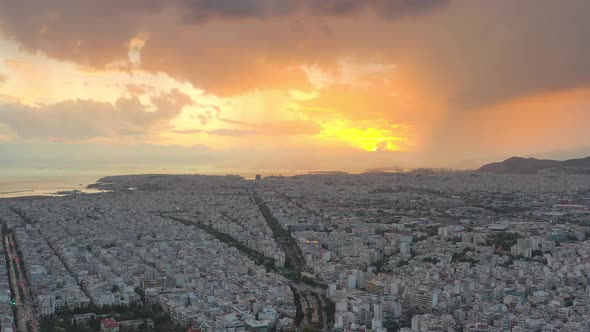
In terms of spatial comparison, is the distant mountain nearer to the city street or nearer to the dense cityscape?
the dense cityscape

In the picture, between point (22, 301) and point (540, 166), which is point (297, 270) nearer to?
point (22, 301)

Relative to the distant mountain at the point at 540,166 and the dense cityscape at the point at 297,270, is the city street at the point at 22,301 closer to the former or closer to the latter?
the dense cityscape at the point at 297,270

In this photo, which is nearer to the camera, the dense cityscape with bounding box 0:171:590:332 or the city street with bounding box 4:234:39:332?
the city street with bounding box 4:234:39:332

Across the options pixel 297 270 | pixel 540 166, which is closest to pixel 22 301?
pixel 297 270

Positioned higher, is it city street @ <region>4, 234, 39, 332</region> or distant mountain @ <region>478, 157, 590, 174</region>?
distant mountain @ <region>478, 157, 590, 174</region>

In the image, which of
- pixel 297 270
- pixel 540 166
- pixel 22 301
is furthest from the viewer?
pixel 540 166

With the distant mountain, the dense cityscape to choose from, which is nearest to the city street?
the dense cityscape

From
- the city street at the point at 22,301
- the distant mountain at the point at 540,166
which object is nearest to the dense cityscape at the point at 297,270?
the city street at the point at 22,301
